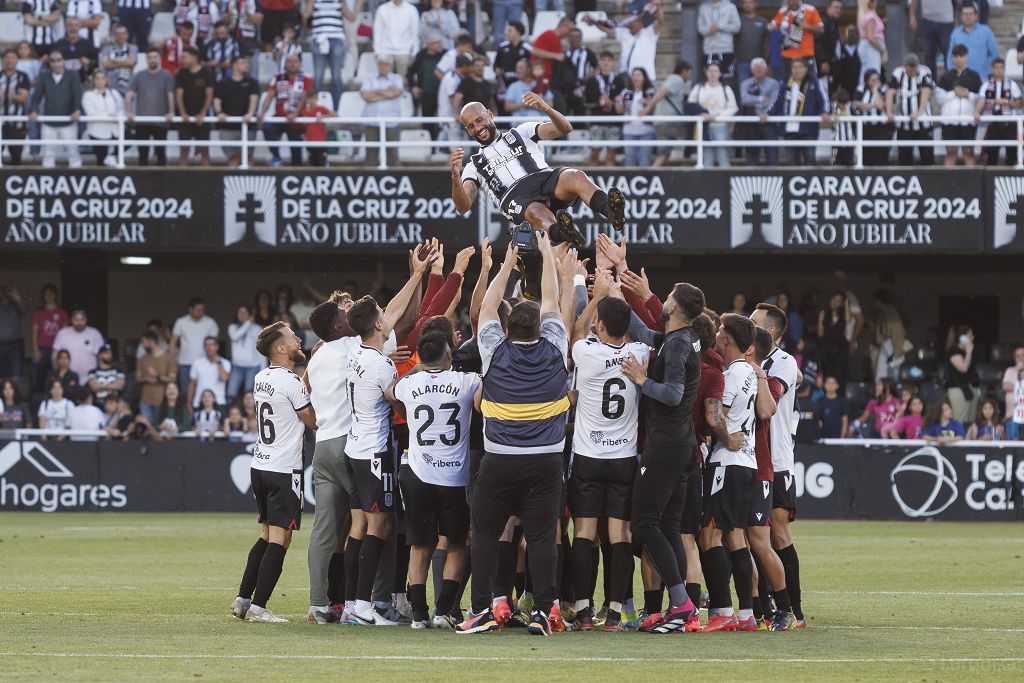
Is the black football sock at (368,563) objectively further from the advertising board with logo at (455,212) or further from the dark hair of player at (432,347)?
the advertising board with logo at (455,212)

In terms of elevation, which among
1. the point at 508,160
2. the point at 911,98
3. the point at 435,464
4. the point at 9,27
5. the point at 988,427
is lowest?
the point at 988,427

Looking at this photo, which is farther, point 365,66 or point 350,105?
point 365,66

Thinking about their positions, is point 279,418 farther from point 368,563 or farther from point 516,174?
point 516,174

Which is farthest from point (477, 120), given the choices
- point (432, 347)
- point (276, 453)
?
point (276, 453)

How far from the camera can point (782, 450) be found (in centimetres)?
1090

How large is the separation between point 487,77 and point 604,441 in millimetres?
14098

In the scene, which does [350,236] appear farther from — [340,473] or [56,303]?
[340,473]

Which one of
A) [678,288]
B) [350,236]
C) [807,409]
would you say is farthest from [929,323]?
[678,288]

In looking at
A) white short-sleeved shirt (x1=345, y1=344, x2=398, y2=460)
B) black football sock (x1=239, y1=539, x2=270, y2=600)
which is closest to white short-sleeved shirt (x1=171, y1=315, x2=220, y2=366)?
black football sock (x1=239, y1=539, x2=270, y2=600)

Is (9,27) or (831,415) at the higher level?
(9,27)

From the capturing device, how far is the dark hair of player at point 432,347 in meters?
10.0

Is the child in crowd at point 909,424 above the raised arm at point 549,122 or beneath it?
beneath

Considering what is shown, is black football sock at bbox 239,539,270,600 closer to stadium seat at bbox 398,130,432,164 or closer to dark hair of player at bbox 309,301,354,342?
dark hair of player at bbox 309,301,354,342

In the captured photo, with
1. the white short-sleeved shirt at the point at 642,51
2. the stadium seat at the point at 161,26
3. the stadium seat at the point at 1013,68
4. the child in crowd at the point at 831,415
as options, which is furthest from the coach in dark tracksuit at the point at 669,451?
the stadium seat at the point at 161,26
